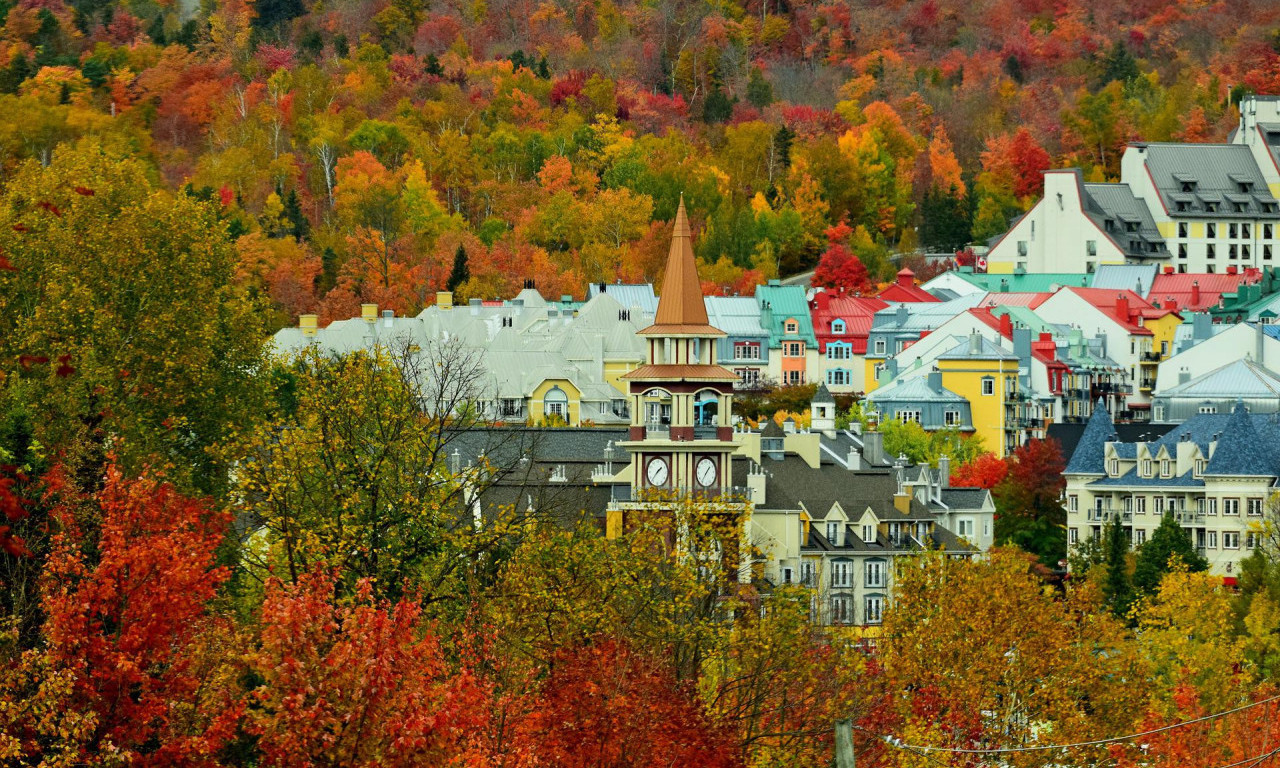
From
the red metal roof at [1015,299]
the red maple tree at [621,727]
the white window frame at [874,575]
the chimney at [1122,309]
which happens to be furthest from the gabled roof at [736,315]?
the red maple tree at [621,727]

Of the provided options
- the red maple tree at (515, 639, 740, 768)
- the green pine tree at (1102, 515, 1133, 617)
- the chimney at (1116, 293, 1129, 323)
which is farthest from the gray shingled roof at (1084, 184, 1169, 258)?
the red maple tree at (515, 639, 740, 768)

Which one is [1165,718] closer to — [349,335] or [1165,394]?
[1165,394]

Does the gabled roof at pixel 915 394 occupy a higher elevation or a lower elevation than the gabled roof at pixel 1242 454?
higher

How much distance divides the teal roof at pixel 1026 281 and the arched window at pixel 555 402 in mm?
42234

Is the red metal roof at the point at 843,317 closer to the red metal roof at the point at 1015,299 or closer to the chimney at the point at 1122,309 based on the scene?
the red metal roof at the point at 1015,299

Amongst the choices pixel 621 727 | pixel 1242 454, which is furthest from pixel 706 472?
pixel 621 727

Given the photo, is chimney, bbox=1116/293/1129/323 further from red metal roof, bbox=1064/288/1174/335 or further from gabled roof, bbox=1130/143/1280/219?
gabled roof, bbox=1130/143/1280/219

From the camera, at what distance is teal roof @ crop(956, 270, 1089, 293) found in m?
154

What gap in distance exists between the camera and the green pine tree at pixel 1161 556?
8862 cm

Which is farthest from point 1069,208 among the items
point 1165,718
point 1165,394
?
point 1165,718

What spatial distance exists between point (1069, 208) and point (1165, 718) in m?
99.3

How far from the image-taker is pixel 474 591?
169ft

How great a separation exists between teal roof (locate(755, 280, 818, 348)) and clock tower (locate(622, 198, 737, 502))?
48.4 m

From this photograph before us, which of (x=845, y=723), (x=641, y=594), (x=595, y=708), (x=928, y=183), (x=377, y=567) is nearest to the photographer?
(x=845, y=723)
